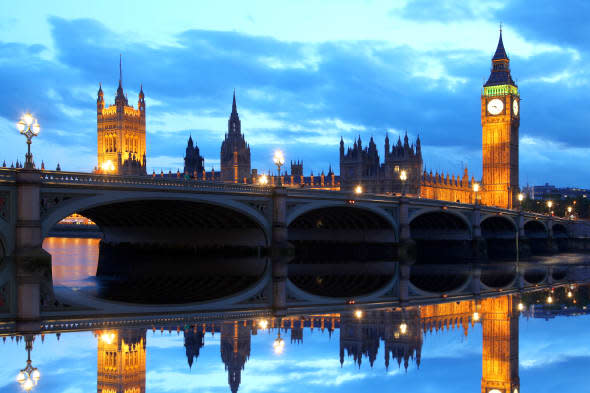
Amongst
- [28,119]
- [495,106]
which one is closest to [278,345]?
[28,119]

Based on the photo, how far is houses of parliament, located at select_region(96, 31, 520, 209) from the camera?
122m

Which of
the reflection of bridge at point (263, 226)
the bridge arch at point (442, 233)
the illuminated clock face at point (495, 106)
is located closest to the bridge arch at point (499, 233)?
the reflection of bridge at point (263, 226)

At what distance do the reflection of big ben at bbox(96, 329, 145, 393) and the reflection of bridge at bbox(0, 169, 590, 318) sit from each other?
4667 millimetres

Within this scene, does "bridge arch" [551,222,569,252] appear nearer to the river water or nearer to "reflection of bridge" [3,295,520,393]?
"reflection of bridge" [3,295,520,393]

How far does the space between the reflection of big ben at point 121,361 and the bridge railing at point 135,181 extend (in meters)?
21.1

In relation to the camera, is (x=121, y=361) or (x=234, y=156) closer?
(x=121, y=361)

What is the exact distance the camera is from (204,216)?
5353cm

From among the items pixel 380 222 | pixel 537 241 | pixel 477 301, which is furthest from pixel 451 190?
pixel 477 301

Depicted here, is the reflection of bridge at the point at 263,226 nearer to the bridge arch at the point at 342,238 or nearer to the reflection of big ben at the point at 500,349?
the bridge arch at the point at 342,238

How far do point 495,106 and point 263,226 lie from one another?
4235 inches

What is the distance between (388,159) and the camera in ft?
403

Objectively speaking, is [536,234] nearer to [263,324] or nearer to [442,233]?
[442,233]

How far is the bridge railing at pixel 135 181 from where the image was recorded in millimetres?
38250

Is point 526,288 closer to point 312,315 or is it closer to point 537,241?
point 312,315
